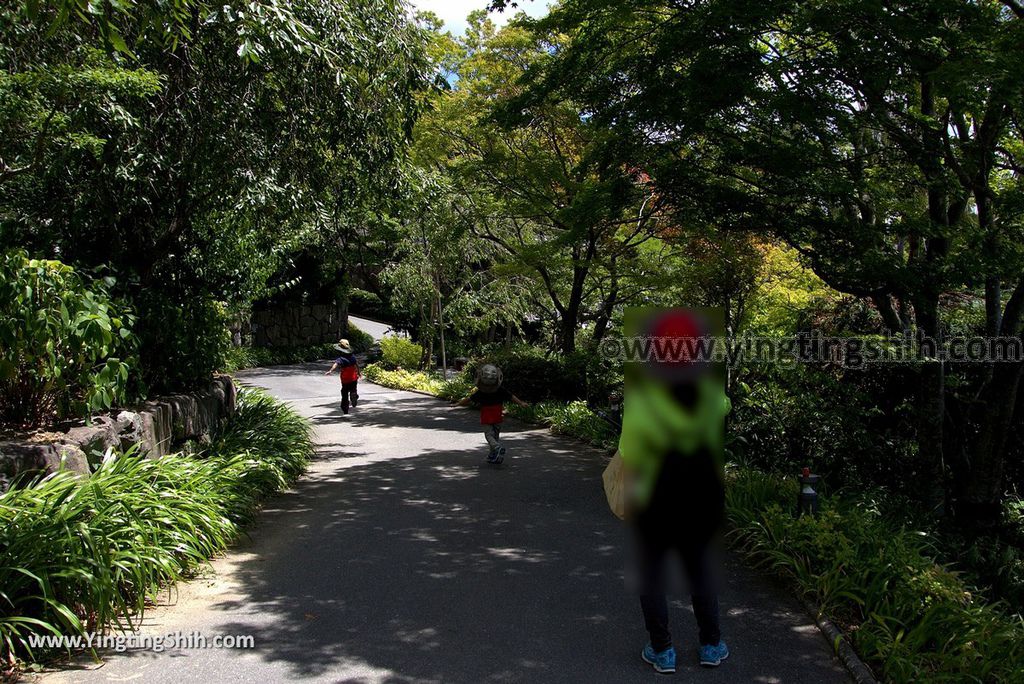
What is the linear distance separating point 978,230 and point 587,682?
5345mm

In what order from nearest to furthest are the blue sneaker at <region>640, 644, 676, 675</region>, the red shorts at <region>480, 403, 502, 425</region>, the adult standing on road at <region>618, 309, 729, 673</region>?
the adult standing on road at <region>618, 309, 729, 673</region> → the blue sneaker at <region>640, 644, 676, 675</region> → the red shorts at <region>480, 403, 502, 425</region>

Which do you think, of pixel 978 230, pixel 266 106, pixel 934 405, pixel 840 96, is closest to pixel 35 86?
pixel 266 106

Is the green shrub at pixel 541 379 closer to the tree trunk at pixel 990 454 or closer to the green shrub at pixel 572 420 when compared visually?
the green shrub at pixel 572 420

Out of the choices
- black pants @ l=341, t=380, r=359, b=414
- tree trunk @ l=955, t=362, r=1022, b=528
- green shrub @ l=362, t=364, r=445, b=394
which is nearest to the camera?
tree trunk @ l=955, t=362, r=1022, b=528

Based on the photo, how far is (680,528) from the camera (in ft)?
12.7

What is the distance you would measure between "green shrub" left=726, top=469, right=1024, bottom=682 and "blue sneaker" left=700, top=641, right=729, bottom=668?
835 mm

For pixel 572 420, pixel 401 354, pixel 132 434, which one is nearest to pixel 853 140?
pixel 572 420

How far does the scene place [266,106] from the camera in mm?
8430

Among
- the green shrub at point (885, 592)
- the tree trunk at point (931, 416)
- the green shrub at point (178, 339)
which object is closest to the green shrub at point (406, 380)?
the green shrub at point (178, 339)

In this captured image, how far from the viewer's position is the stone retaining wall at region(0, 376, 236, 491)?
4.88m

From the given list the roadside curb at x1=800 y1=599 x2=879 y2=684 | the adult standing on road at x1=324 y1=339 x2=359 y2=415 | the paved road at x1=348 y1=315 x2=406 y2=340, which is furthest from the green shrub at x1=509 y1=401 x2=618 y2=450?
the paved road at x1=348 y1=315 x2=406 y2=340

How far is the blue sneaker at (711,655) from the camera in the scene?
13.0 ft

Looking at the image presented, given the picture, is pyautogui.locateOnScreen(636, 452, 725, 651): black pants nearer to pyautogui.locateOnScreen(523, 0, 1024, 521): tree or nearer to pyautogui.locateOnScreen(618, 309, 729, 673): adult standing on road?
pyautogui.locateOnScreen(618, 309, 729, 673): adult standing on road

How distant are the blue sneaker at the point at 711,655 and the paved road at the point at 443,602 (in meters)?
0.06
